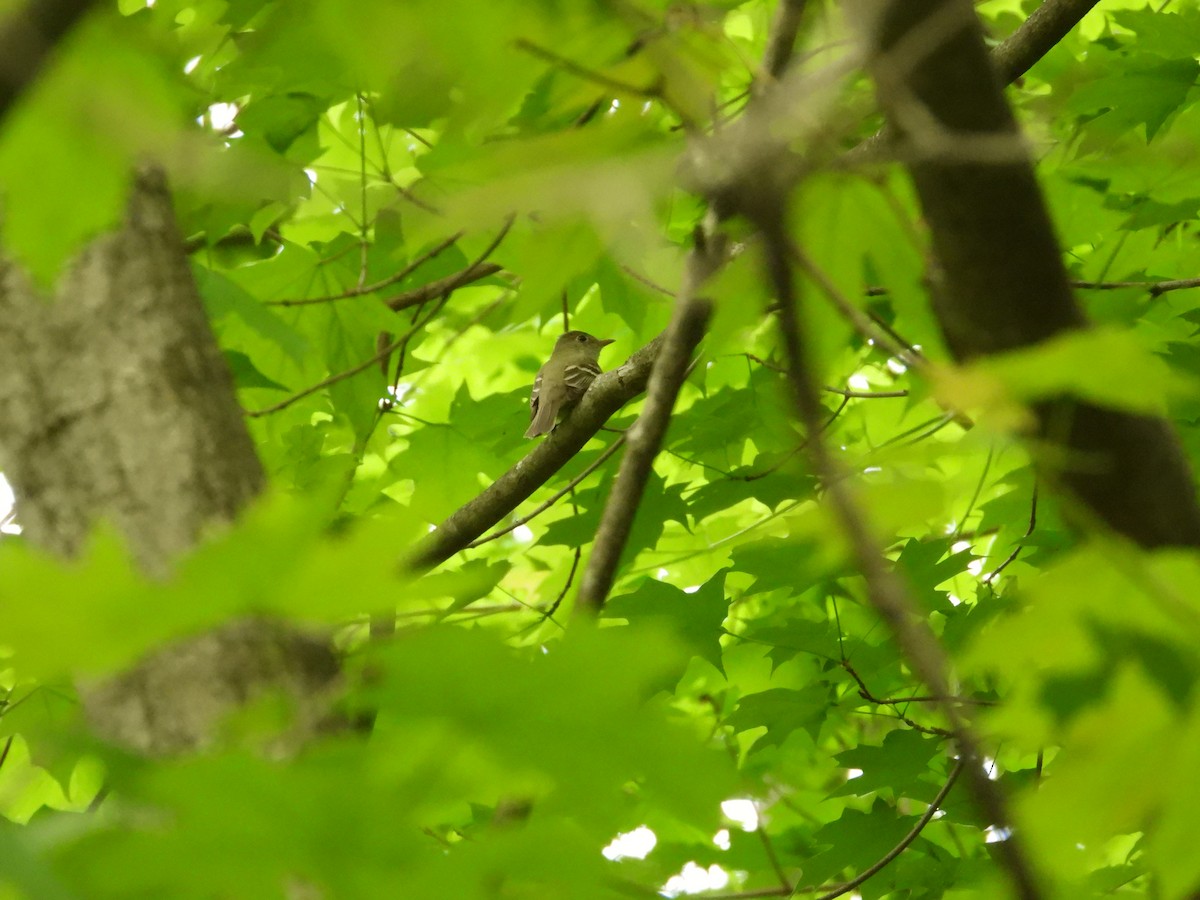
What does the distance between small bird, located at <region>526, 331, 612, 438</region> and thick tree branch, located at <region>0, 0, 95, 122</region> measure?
2.84 metres

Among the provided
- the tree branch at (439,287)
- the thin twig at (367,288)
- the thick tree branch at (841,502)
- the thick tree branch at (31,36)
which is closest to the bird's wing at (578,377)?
the tree branch at (439,287)

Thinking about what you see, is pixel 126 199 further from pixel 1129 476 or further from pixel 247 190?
pixel 1129 476

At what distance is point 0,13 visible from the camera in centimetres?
97

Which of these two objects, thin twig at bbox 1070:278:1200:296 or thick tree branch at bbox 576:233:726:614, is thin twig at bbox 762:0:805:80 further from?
thin twig at bbox 1070:278:1200:296

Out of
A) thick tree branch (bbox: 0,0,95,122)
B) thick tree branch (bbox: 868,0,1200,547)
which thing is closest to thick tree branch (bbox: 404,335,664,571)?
thick tree branch (bbox: 868,0,1200,547)

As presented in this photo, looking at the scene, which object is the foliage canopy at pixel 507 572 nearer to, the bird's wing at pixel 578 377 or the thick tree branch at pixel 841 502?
the thick tree branch at pixel 841 502

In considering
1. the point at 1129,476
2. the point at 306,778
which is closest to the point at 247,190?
the point at 306,778

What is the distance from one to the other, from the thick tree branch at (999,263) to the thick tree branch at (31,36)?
705 mm

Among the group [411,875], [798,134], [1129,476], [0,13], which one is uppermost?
[0,13]

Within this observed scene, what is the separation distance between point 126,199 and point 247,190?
16.0 inches

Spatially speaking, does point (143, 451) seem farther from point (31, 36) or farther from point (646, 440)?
point (646, 440)

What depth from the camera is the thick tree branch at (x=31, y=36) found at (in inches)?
36.3

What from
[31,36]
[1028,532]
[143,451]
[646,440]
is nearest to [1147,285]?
[1028,532]

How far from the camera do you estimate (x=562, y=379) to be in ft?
13.5
